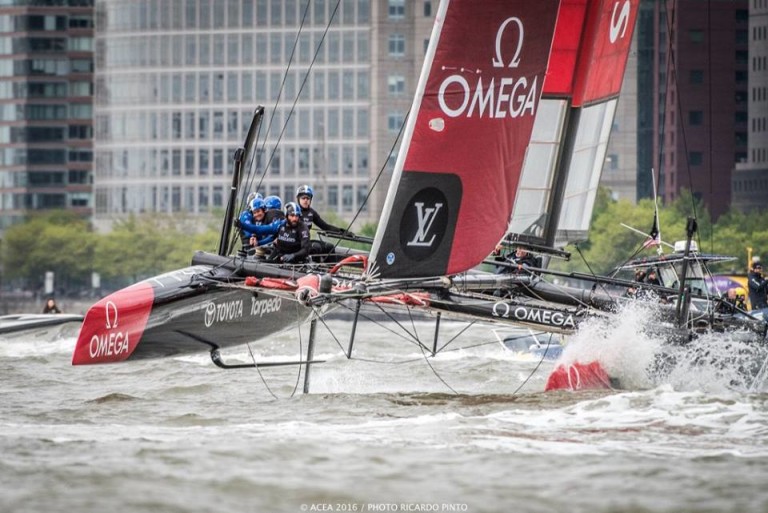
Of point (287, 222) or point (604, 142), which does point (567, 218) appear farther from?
point (287, 222)

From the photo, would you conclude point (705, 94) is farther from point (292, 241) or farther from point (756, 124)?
point (292, 241)

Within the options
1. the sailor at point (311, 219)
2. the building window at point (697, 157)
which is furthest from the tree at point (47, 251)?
the sailor at point (311, 219)

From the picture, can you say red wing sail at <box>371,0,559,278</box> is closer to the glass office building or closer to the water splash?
the water splash

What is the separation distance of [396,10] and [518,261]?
6969cm

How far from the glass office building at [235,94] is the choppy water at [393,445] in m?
67.2

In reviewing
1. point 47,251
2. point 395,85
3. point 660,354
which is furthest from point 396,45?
point 660,354

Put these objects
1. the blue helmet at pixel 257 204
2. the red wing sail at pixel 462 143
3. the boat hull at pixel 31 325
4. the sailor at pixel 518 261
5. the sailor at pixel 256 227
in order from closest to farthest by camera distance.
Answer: the red wing sail at pixel 462 143, the sailor at pixel 518 261, the sailor at pixel 256 227, the blue helmet at pixel 257 204, the boat hull at pixel 31 325

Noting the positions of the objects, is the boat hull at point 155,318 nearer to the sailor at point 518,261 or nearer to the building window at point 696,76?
the sailor at point 518,261

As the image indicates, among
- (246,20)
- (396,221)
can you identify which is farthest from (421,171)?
(246,20)

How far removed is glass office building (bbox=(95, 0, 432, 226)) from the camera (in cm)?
8431

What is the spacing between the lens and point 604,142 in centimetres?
1789

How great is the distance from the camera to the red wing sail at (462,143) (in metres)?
13.5

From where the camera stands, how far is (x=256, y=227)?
1712 cm

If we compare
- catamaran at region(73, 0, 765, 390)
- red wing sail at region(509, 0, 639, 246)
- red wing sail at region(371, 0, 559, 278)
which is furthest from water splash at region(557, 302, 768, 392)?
red wing sail at region(371, 0, 559, 278)
